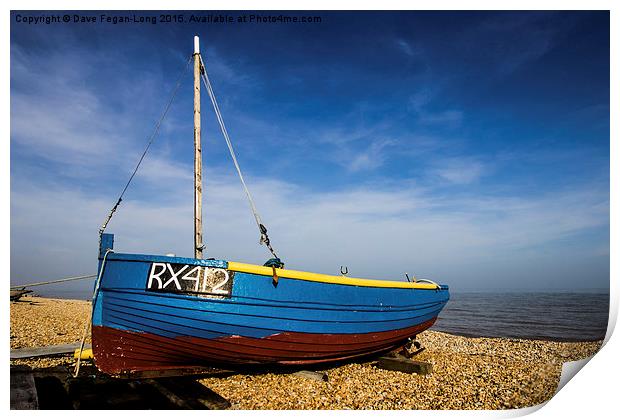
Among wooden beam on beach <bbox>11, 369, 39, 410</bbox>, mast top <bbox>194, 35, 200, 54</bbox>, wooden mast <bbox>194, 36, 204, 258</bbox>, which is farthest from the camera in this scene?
mast top <bbox>194, 35, 200, 54</bbox>

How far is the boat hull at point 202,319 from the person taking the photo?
545cm

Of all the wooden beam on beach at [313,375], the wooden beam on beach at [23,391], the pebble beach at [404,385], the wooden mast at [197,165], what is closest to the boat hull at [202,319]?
the wooden beam on beach at [313,375]

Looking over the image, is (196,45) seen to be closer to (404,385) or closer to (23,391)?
(23,391)

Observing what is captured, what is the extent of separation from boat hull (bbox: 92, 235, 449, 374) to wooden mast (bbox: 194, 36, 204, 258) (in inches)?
44.1

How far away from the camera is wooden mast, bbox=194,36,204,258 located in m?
6.59

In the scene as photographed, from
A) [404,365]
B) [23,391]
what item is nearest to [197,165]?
[23,391]

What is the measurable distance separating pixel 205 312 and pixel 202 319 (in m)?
0.11

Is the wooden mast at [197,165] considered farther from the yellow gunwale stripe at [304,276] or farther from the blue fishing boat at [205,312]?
the yellow gunwale stripe at [304,276]

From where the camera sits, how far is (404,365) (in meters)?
7.21

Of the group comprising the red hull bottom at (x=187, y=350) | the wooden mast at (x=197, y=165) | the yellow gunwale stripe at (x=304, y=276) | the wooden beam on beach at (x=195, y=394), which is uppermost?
the wooden mast at (x=197, y=165)

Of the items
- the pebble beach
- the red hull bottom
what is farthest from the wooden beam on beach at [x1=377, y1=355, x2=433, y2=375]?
the red hull bottom

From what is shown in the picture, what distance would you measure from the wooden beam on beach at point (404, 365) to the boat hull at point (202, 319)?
1.74 meters

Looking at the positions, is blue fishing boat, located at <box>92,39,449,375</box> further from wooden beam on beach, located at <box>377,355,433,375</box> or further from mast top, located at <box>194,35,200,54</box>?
mast top, located at <box>194,35,200,54</box>
